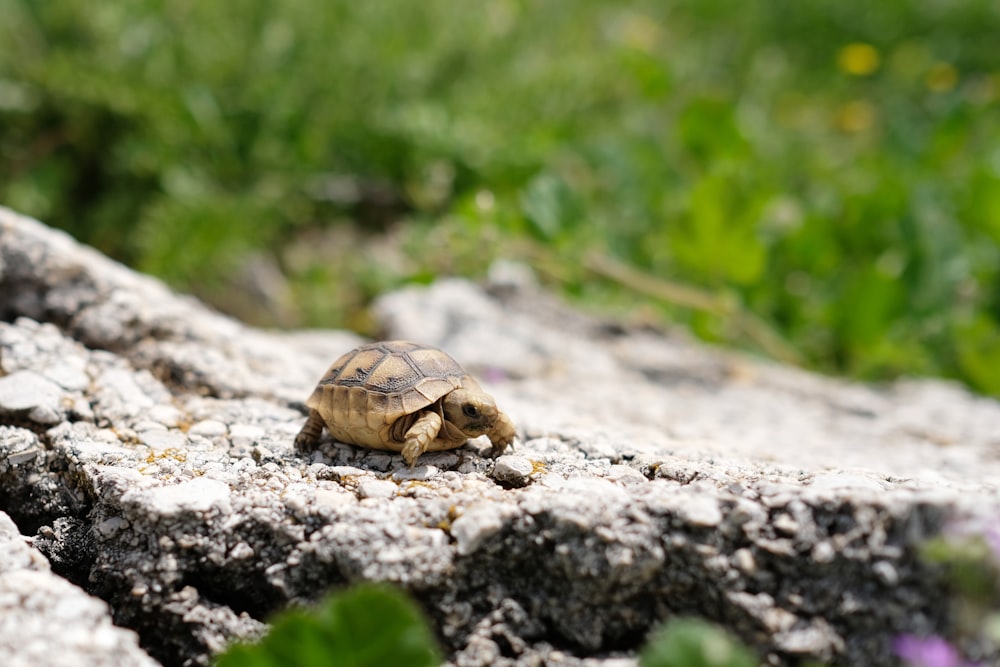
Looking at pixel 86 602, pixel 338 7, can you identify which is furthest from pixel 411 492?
pixel 338 7

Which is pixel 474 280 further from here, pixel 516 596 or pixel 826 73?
pixel 826 73

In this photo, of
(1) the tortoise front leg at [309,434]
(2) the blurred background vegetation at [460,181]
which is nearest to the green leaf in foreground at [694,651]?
(1) the tortoise front leg at [309,434]

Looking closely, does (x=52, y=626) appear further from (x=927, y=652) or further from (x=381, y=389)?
(x=927, y=652)

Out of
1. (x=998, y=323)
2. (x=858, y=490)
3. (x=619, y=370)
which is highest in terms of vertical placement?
(x=998, y=323)

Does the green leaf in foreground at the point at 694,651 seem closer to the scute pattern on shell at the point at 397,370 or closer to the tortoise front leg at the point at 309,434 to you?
the scute pattern on shell at the point at 397,370

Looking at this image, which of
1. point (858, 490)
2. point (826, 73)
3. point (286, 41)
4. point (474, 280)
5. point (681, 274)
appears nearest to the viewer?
point (858, 490)

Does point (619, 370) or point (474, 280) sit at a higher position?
point (474, 280)

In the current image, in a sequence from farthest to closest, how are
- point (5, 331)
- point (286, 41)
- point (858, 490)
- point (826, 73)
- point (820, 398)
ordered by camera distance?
point (826, 73) → point (286, 41) → point (820, 398) → point (5, 331) → point (858, 490)

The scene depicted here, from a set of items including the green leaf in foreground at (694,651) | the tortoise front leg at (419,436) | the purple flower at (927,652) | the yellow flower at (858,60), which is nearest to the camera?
the green leaf in foreground at (694,651)
